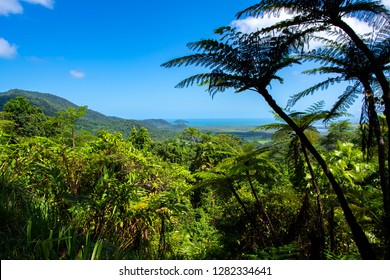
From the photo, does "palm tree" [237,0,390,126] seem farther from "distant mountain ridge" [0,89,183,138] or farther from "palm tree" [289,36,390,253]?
"distant mountain ridge" [0,89,183,138]

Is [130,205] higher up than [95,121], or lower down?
lower down

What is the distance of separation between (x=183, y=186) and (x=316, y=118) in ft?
6.99

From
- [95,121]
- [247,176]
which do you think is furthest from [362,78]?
[95,121]

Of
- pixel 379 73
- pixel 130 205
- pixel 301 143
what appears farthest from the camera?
pixel 301 143

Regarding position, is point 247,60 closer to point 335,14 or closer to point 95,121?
point 335,14

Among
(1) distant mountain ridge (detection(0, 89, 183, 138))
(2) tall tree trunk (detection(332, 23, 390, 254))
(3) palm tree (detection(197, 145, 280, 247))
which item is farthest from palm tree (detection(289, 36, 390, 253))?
(1) distant mountain ridge (detection(0, 89, 183, 138))

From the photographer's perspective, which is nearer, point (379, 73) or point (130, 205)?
point (379, 73)

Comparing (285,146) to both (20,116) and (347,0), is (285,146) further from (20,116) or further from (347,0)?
(20,116)

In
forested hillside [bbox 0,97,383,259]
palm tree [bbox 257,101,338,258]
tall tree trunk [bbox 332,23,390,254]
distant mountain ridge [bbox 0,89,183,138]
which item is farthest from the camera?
distant mountain ridge [bbox 0,89,183,138]

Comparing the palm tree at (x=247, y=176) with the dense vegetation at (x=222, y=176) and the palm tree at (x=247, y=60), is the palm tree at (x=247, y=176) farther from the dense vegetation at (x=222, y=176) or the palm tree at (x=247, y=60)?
the palm tree at (x=247, y=60)

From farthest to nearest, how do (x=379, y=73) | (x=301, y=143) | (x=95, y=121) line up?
(x=95, y=121), (x=301, y=143), (x=379, y=73)

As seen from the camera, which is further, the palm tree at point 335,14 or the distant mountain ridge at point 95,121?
the distant mountain ridge at point 95,121

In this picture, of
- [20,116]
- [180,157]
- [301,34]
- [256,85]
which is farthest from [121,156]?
[20,116]

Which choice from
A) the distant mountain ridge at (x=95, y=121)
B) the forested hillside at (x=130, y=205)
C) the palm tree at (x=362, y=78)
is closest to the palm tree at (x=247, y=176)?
the forested hillside at (x=130, y=205)
